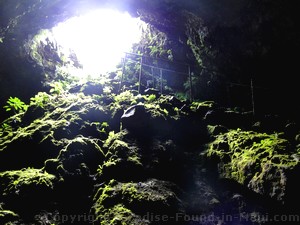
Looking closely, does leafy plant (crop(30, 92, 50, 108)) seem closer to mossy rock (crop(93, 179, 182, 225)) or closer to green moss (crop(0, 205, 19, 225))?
mossy rock (crop(93, 179, 182, 225))

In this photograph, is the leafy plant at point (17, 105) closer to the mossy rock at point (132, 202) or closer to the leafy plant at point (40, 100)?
the leafy plant at point (40, 100)

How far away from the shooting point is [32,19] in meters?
13.6

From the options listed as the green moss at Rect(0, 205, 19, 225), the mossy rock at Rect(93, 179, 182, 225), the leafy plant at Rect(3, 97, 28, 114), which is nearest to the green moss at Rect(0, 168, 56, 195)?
the green moss at Rect(0, 205, 19, 225)

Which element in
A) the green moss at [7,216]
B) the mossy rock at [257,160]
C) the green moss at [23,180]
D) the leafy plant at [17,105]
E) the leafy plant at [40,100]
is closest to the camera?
the green moss at [7,216]

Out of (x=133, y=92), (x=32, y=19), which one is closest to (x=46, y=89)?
(x=32, y=19)

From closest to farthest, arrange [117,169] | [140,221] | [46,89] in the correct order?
[140,221] → [117,169] → [46,89]

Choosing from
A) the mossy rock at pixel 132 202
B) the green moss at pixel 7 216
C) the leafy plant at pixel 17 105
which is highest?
the leafy plant at pixel 17 105

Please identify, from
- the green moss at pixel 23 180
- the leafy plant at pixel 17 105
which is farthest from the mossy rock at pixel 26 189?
the leafy plant at pixel 17 105

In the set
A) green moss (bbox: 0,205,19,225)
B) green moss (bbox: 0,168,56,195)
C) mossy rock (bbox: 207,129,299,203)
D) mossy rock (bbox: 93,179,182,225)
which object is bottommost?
green moss (bbox: 0,205,19,225)

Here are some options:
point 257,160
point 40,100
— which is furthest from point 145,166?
point 40,100

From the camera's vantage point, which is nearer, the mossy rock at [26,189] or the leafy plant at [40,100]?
the mossy rock at [26,189]

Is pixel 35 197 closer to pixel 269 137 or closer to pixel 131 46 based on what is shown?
pixel 269 137

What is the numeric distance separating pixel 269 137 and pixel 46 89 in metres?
10.8

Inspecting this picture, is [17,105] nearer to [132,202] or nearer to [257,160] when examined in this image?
[132,202]
